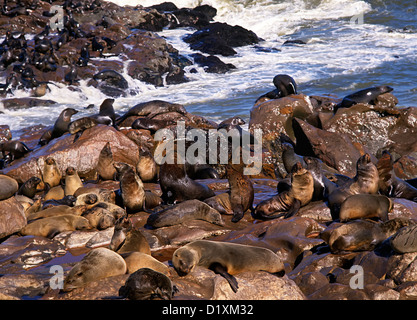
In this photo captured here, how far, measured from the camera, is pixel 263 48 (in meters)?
29.1

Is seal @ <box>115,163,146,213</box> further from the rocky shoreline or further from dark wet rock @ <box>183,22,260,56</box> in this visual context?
dark wet rock @ <box>183,22,260,56</box>

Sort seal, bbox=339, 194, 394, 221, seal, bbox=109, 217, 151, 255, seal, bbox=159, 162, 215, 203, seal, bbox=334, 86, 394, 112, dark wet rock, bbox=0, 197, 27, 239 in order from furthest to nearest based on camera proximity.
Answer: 1. seal, bbox=334, 86, 394, 112
2. seal, bbox=159, 162, 215, 203
3. dark wet rock, bbox=0, 197, 27, 239
4. seal, bbox=339, 194, 394, 221
5. seal, bbox=109, 217, 151, 255

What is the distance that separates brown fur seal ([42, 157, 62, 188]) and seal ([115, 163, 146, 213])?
2596 millimetres

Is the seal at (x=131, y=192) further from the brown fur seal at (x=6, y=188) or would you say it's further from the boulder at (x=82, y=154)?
the boulder at (x=82, y=154)

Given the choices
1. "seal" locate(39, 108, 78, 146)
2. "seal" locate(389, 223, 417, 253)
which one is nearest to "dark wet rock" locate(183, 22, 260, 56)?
"seal" locate(39, 108, 78, 146)

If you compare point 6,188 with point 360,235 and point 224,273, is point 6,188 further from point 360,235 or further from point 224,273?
point 360,235

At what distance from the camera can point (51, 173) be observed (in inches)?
397

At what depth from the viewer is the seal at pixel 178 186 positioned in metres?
8.34

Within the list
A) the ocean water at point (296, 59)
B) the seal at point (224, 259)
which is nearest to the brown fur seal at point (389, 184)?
the seal at point (224, 259)

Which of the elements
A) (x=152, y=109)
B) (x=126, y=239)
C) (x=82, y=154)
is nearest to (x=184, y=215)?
(x=126, y=239)

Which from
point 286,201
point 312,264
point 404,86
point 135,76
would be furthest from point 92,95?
point 312,264

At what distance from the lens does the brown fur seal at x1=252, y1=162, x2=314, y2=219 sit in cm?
799

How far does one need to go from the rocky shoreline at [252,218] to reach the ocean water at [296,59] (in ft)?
16.2
